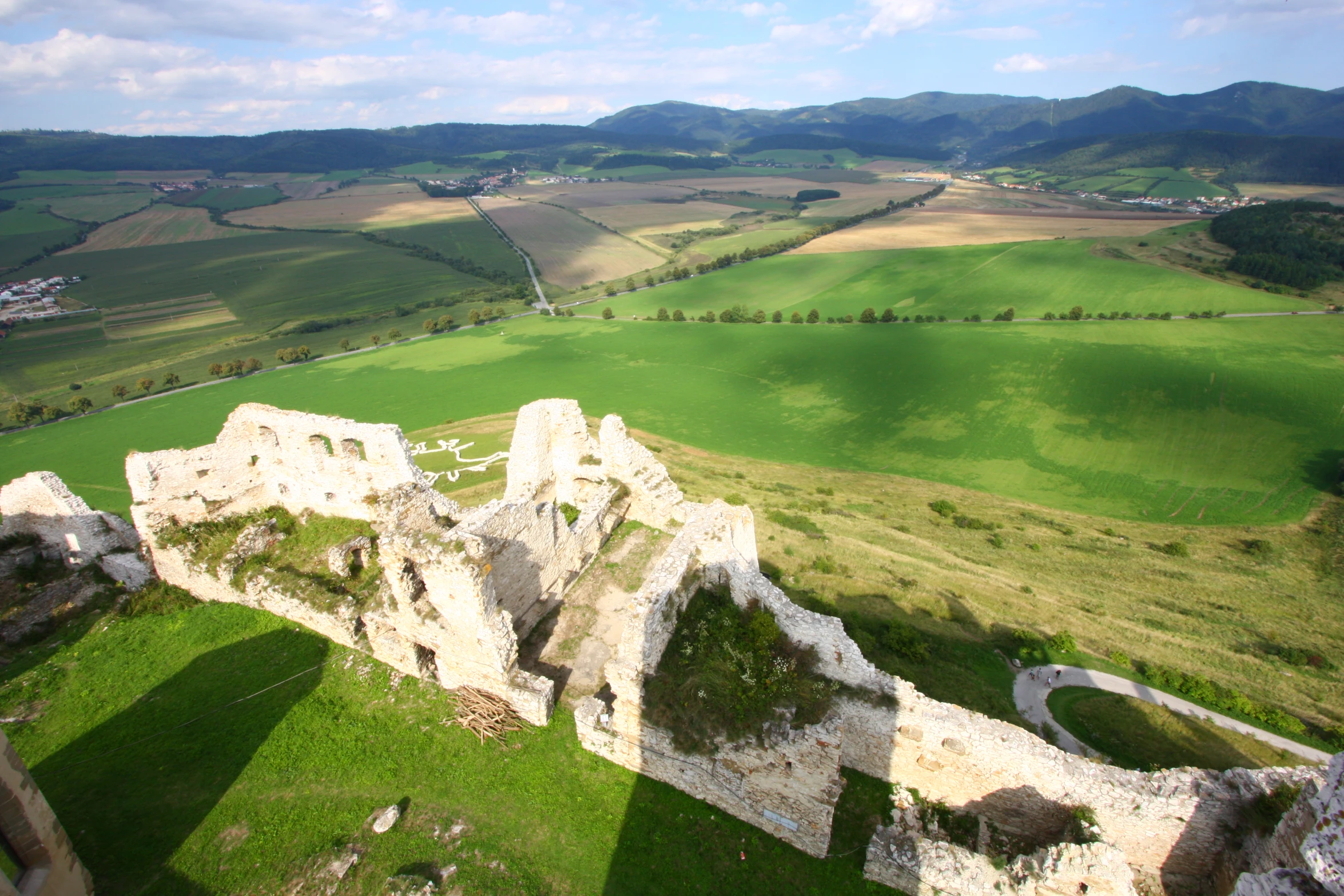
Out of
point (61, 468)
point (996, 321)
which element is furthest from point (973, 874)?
point (996, 321)

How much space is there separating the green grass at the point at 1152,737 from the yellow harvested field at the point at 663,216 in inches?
4406

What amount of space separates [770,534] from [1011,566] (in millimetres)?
9777

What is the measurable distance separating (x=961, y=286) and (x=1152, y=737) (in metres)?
64.3

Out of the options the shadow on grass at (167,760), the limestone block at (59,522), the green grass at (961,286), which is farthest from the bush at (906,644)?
the green grass at (961,286)

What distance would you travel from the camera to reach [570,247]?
102 m

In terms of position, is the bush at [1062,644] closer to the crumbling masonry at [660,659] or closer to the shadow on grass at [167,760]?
the crumbling masonry at [660,659]

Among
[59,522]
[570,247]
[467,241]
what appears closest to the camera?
[59,522]

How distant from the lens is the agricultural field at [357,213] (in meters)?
121

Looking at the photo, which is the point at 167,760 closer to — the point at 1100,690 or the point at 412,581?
the point at 412,581

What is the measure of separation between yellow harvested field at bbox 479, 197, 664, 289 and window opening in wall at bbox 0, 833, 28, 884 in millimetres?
81261

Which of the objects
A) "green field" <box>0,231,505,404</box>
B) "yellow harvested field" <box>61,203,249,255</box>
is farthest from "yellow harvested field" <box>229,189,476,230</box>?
"green field" <box>0,231,505,404</box>

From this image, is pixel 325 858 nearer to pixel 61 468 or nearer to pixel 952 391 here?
pixel 61 468

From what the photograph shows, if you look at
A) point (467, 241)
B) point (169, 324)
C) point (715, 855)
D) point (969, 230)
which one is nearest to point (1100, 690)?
point (715, 855)

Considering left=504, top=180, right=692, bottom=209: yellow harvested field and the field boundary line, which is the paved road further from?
left=504, top=180, right=692, bottom=209: yellow harvested field
